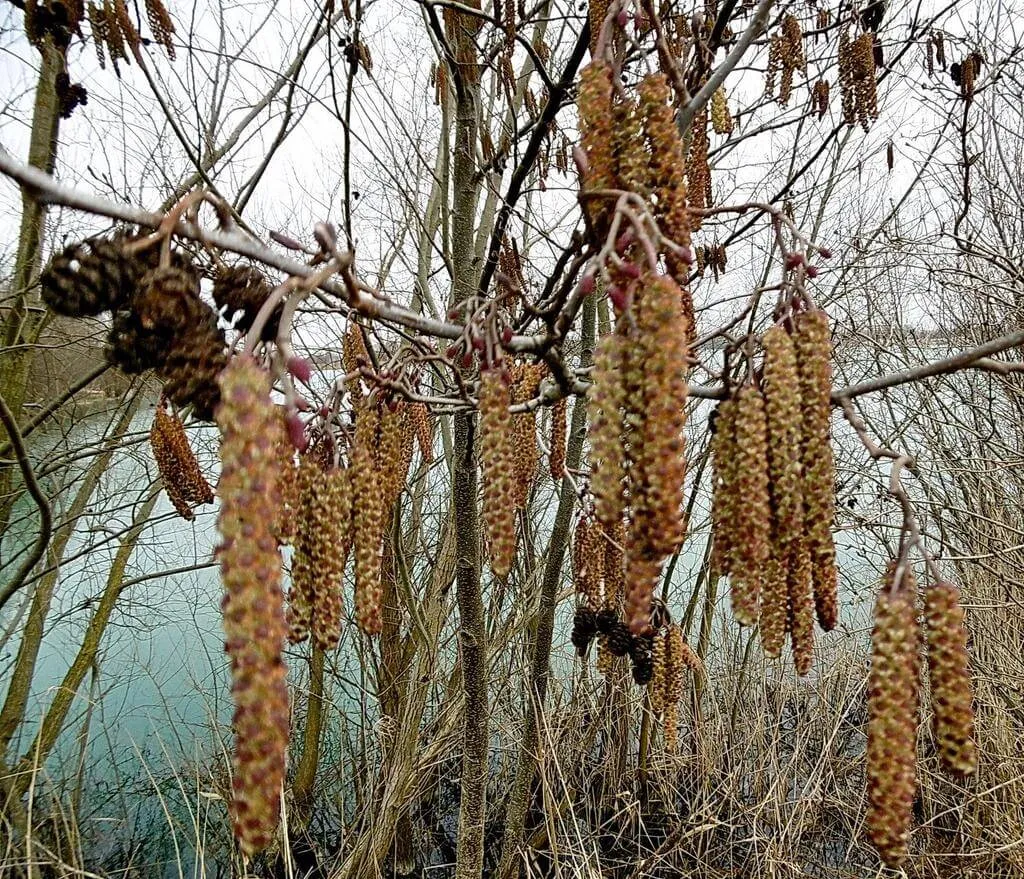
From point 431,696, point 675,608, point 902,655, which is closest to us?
point 902,655

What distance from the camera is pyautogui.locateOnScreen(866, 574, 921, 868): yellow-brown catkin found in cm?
78

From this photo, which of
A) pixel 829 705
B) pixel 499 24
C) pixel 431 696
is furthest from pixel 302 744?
pixel 499 24

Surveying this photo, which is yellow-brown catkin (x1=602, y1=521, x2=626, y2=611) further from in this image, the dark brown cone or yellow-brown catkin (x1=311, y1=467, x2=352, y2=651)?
the dark brown cone

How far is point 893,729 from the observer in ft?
2.55

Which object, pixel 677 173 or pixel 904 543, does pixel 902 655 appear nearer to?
pixel 904 543

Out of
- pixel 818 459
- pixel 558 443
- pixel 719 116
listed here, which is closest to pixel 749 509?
pixel 818 459

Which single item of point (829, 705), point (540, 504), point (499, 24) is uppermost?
point (499, 24)

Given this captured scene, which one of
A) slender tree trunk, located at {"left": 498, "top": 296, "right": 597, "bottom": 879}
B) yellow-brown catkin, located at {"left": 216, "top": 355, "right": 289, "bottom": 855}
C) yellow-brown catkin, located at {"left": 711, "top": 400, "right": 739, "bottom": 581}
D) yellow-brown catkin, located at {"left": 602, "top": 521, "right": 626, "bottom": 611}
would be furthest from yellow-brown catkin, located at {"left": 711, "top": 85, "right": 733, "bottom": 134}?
yellow-brown catkin, located at {"left": 216, "top": 355, "right": 289, "bottom": 855}

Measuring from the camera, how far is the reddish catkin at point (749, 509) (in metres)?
0.80

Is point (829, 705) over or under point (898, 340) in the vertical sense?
under

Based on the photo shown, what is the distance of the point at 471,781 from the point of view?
2369 millimetres

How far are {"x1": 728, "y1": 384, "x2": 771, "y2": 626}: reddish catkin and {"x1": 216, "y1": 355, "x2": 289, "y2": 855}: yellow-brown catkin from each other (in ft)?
1.76

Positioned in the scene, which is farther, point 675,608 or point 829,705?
point 675,608

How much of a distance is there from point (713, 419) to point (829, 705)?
4304 mm
